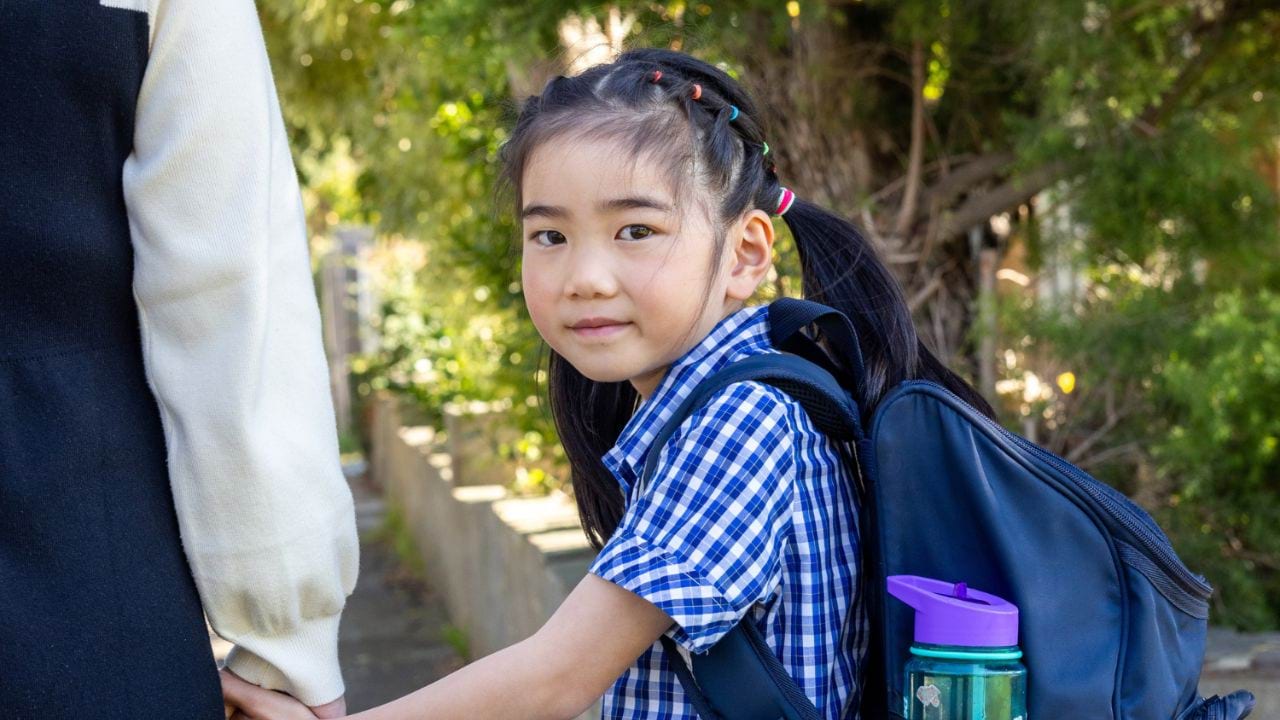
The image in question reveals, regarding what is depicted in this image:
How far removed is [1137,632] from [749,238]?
26.1 inches

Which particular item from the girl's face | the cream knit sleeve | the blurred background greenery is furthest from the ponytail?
the blurred background greenery

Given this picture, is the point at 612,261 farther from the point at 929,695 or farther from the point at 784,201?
the point at 929,695

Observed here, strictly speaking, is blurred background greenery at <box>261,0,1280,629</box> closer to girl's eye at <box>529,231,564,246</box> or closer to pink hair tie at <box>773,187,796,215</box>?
pink hair tie at <box>773,187,796,215</box>

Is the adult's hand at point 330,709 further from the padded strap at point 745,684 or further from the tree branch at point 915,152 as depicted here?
the tree branch at point 915,152

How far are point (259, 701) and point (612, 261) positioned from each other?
63 cm

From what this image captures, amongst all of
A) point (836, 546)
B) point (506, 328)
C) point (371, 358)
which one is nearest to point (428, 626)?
point (506, 328)

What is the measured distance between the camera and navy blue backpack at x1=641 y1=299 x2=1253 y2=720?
1.52 metres

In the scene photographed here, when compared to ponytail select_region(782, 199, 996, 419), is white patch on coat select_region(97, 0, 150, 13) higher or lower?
higher

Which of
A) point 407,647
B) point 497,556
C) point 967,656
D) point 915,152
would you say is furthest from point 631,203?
point 407,647

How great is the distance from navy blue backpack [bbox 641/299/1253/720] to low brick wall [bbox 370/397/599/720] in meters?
2.11

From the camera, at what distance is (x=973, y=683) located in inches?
58.1

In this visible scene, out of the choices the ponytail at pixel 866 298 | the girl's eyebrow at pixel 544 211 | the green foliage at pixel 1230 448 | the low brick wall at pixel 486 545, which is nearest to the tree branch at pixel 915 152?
the green foliage at pixel 1230 448

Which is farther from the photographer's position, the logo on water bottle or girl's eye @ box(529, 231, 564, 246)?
girl's eye @ box(529, 231, 564, 246)

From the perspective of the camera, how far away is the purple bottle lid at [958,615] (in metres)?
1.47
